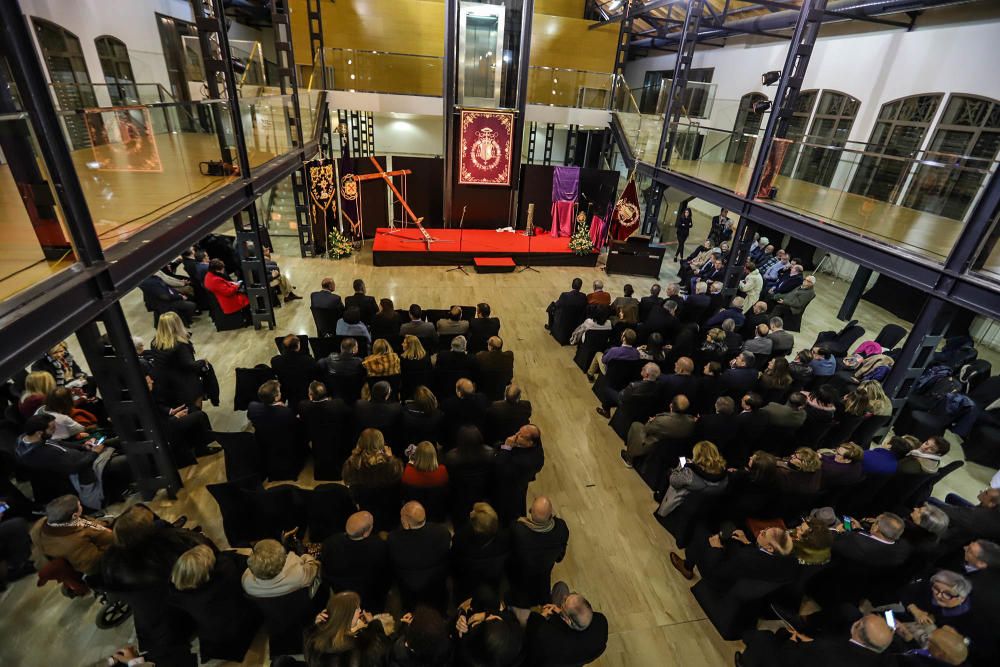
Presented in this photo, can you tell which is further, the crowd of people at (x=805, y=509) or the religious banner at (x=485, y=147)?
the religious banner at (x=485, y=147)

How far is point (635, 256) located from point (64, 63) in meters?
12.3

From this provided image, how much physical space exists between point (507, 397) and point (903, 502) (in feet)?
12.5

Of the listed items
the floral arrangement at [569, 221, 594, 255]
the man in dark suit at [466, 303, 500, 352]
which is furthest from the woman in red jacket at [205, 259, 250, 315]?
the floral arrangement at [569, 221, 594, 255]

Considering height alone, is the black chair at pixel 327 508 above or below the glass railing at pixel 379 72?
below

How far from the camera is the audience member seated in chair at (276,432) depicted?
13.6 ft

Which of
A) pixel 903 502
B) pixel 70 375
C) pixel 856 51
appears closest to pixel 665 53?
pixel 856 51

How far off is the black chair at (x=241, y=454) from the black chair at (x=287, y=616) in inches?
59.0

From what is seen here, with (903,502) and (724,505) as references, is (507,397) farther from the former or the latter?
(903,502)

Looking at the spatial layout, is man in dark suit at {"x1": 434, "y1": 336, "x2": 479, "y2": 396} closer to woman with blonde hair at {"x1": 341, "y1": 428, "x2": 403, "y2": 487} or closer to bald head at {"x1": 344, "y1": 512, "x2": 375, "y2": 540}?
woman with blonde hair at {"x1": 341, "y1": 428, "x2": 403, "y2": 487}

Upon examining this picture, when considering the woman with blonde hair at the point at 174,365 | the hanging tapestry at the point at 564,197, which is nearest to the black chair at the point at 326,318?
the woman with blonde hair at the point at 174,365

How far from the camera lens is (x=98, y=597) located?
359 cm

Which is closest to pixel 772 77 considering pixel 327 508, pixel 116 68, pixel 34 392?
pixel 327 508

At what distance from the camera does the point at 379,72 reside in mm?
12141

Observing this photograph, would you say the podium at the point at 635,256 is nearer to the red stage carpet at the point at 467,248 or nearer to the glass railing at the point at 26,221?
the red stage carpet at the point at 467,248
